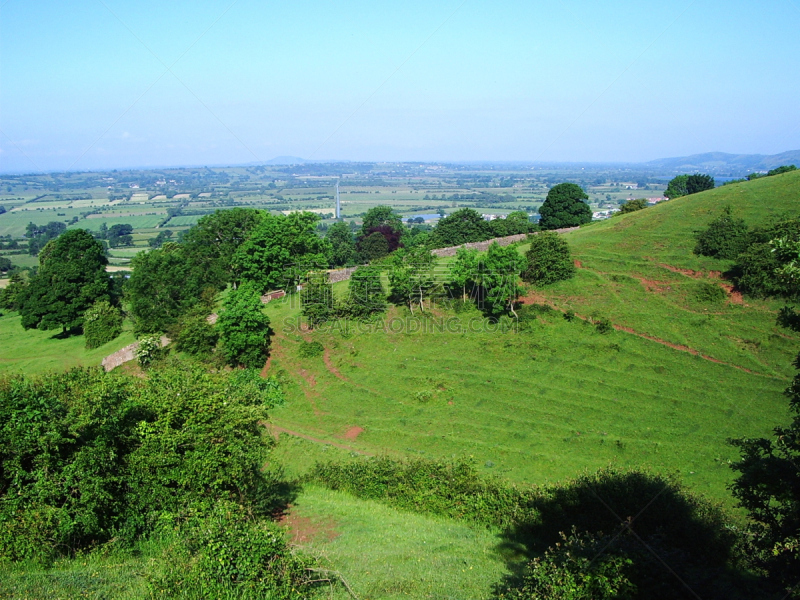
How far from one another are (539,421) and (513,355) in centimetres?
598

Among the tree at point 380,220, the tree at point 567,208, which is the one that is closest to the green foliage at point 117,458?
the tree at point 567,208

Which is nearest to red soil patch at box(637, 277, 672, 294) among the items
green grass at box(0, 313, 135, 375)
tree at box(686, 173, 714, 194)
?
green grass at box(0, 313, 135, 375)

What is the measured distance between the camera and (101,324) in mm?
43469

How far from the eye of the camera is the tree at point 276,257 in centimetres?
4719

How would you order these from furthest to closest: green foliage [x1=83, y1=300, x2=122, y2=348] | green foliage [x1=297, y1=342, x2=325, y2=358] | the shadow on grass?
green foliage [x1=83, y1=300, x2=122, y2=348] → green foliage [x1=297, y1=342, x2=325, y2=358] → the shadow on grass

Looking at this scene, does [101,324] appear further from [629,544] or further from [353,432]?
[629,544]

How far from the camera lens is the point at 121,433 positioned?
48.9 feet

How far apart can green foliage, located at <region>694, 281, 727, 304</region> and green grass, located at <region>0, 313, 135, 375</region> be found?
136 ft

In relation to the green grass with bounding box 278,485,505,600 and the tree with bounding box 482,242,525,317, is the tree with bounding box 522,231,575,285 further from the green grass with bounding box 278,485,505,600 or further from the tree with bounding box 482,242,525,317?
the green grass with bounding box 278,485,505,600

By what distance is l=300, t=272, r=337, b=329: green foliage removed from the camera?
3738cm

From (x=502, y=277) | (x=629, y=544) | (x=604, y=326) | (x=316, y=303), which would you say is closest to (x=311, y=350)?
(x=316, y=303)

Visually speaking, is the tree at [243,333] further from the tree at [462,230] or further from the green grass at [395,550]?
the tree at [462,230]

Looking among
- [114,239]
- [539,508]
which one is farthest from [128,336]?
[114,239]

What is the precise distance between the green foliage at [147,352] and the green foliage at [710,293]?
35445mm
